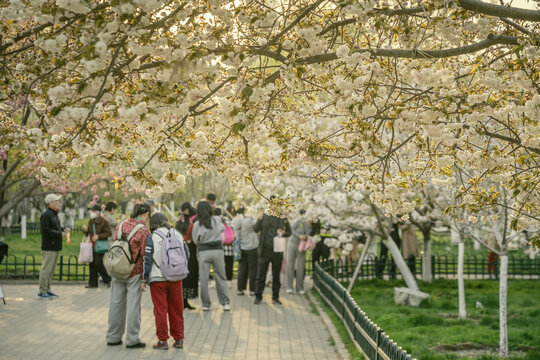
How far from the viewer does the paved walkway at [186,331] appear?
8820mm

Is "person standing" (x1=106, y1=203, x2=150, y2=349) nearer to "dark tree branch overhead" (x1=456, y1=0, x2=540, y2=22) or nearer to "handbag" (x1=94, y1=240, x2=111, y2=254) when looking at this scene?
"dark tree branch overhead" (x1=456, y1=0, x2=540, y2=22)

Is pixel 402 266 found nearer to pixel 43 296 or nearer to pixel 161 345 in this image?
pixel 161 345

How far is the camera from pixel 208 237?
1195cm

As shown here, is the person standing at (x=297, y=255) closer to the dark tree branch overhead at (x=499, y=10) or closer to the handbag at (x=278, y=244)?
the handbag at (x=278, y=244)

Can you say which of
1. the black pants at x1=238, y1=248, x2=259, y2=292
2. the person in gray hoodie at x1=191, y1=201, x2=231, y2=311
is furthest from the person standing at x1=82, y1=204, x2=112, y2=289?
the person in gray hoodie at x1=191, y1=201, x2=231, y2=311

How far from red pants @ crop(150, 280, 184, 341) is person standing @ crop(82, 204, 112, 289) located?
241 inches

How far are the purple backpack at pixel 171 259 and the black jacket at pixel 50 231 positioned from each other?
500 centimetres

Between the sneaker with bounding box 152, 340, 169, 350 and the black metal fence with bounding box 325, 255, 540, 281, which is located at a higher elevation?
the black metal fence with bounding box 325, 255, 540, 281

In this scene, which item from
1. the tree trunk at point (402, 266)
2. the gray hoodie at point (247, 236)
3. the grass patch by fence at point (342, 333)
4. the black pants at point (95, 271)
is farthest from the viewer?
the black pants at point (95, 271)

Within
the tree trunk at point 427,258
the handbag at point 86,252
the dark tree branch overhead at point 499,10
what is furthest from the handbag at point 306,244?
the dark tree branch overhead at point 499,10

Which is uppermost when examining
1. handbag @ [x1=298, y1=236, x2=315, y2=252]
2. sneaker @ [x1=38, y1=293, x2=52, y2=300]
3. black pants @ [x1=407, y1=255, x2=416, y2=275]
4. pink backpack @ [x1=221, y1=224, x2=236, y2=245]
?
pink backpack @ [x1=221, y1=224, x2=236, y2=245]

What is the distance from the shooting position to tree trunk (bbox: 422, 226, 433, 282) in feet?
56.8

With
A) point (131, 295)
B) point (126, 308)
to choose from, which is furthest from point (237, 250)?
point (131, 295)

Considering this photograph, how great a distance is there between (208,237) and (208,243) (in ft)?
0.36
